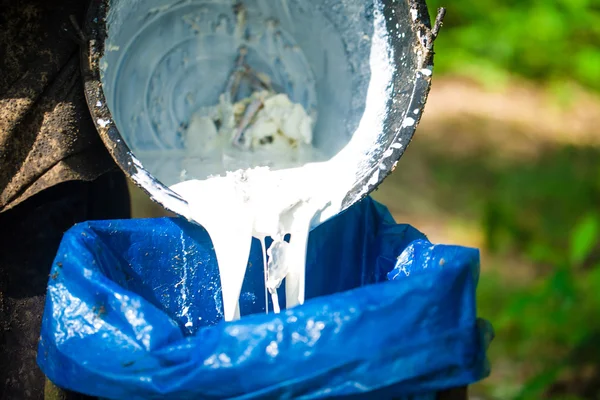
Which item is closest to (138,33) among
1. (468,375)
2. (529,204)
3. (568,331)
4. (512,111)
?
(468,375)

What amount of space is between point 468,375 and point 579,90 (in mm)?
4316

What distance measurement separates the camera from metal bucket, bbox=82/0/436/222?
170 centimetres

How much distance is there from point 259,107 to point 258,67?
4.5 inches

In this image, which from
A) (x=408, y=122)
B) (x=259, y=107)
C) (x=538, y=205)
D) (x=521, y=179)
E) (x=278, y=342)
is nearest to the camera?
(x=278, y=342)

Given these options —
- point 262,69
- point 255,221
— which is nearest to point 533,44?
point 262,69

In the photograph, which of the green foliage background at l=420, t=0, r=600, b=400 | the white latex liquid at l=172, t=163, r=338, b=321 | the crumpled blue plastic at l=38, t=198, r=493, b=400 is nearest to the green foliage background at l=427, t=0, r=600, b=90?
the green foliage background at l=420, t=0, r=600, b=400

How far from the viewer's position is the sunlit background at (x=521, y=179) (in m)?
2.83

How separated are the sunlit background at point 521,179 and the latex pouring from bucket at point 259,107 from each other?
1006 mm

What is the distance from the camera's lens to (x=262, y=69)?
2.10m

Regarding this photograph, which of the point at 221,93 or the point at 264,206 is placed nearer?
the point at 264,206

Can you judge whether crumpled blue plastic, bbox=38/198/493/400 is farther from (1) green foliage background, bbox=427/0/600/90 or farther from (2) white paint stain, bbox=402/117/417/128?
(1) green foliage background, bbox=427/0/600/90

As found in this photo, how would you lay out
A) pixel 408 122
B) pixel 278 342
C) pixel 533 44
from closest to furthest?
1. pixel 278 342
2. pixel 408 122
3. pixel 533 44

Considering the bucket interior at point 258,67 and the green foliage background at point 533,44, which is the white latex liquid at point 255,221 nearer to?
the bucket interior at point 258,67

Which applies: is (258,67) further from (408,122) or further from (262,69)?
(408,122)
